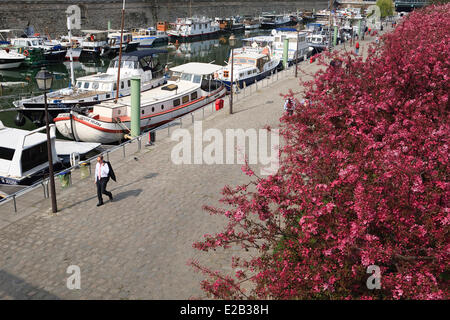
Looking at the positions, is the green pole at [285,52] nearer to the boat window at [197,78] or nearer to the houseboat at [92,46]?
the boat window at [197,78]

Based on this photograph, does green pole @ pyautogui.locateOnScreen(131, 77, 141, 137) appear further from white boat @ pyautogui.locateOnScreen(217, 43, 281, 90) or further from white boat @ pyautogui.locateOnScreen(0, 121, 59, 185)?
white boat @ pyautogui.locateOnScreen(217, 43, 281, 90)

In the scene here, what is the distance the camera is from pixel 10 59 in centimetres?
4734

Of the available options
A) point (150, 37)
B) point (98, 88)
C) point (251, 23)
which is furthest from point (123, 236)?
point (251, 23)

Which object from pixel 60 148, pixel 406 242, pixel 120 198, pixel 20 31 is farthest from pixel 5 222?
pixel 20 31

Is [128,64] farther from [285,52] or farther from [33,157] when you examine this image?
[285,52]

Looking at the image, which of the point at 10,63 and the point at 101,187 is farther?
the point at 10,63

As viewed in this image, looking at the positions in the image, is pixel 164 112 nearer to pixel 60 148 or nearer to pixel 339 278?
pixel 60 148

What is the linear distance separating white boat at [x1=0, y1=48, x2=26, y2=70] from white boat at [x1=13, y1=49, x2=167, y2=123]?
2277 cm

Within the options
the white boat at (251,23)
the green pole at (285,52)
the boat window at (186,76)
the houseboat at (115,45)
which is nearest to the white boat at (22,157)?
the boat window at (186,76)

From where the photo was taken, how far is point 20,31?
60.2 meters

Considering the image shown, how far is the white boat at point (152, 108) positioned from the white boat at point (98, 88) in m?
1.52

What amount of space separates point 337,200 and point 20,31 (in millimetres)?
63186

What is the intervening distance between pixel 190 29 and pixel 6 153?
203ft

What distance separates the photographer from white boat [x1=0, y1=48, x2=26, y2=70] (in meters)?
47.2
